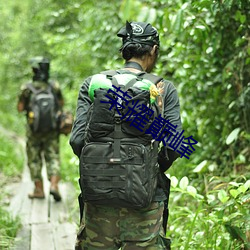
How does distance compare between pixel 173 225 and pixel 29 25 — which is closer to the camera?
pixel 173 225


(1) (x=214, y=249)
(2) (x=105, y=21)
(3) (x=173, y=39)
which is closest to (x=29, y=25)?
(2) (x=105, y=21)

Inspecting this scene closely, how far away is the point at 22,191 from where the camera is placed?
308 inches

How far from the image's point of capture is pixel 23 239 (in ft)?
17.4

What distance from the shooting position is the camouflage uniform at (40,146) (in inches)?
269

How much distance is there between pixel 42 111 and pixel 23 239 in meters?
1.90

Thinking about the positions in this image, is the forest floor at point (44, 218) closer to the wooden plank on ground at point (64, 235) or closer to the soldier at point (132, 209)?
the wooden plank on ground at point (64, 235)

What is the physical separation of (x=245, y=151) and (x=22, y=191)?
3.98m

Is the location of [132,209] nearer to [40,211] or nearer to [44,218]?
[44,218]

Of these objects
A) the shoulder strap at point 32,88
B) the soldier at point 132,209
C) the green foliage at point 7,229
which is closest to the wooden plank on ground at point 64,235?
the green foliage at point 7,229

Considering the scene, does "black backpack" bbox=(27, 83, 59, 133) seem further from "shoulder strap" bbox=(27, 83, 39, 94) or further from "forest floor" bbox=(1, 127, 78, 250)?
"forest floor" bbox=(1, 127, 78, 250)

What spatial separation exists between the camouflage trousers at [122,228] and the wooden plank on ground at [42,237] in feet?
7.43

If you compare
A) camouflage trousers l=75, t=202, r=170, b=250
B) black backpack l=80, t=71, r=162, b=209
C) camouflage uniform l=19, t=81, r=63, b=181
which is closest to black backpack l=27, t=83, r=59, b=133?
camouflage uniform l=19, t=81, r=63, b=181

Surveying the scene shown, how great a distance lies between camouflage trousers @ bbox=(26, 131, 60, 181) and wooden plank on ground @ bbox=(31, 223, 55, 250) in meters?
1.16

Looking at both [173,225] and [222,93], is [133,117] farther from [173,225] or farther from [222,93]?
[222,93]
